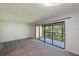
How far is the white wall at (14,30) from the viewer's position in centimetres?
817

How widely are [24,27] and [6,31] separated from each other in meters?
2.17

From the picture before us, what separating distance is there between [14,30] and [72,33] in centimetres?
584

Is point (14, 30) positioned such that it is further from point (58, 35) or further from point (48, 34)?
point (58, 35)

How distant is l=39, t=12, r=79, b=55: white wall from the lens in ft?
14.4

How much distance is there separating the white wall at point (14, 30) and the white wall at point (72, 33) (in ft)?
17.0

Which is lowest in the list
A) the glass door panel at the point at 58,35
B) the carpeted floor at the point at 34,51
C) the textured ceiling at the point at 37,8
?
the carpeted floor at the point at 34,51

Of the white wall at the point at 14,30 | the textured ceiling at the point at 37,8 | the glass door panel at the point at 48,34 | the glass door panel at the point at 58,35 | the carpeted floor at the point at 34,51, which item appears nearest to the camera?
the textured ceiling at the point at 37,8

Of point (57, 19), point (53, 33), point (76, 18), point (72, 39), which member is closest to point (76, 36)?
point (72, 39)

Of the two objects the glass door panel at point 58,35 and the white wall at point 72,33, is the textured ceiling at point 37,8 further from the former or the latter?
the glass door panel at point 58,35

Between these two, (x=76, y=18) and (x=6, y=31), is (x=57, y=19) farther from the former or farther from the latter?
(x=6, y=31)

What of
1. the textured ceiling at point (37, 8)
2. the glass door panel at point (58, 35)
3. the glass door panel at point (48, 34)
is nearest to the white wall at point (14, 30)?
the glass door panel at point (48, 34)

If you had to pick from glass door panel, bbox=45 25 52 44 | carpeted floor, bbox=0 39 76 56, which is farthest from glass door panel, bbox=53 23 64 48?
carpeted floor, bbox=0 39 76 56

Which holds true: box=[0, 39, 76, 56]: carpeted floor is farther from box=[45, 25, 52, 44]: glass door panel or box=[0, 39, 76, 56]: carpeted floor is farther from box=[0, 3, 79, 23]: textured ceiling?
box=[0, 3, 79, 23]: textured ceiling

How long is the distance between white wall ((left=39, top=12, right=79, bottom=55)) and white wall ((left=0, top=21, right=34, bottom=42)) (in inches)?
204
